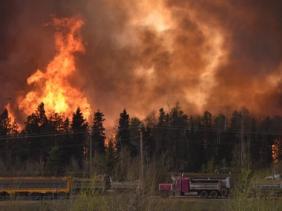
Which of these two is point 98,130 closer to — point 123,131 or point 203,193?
point 123,131

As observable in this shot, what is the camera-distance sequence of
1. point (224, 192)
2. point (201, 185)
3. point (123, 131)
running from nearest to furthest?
1. point (224, 192)
2. point (201, 185)
3. point (123, 131)

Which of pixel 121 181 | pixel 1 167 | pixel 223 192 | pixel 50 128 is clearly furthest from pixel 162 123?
pixel 121 181

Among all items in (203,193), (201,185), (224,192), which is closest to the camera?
(224,192)

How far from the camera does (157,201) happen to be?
20.6 metres

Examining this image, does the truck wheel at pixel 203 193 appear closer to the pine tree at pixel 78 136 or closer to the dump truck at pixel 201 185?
the dump truck at pixel 201 185

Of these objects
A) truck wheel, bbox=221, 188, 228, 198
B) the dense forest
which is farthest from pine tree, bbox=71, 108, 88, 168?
truck wheel, bbox=221, 188, 228, 198

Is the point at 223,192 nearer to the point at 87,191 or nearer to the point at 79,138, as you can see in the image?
the point at 87,191

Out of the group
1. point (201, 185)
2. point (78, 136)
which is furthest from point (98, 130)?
point (201, 185)

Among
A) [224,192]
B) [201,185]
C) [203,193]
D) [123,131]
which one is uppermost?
[123,131]

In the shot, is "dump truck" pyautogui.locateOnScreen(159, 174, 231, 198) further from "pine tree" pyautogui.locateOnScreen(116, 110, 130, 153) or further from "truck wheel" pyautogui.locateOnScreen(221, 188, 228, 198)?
"pine tree" pyautogui.locateOnScreen(116, 110, 130, 153)

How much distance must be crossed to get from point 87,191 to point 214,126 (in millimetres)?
90469

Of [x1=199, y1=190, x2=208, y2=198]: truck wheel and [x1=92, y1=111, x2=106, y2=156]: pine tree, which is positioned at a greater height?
[x1=92, y1=111, x2=106, y2=156]: pine tree

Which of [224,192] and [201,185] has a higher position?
[201,185]

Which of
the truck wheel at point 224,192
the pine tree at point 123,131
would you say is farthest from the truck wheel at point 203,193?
the pine tree at point 123,131
